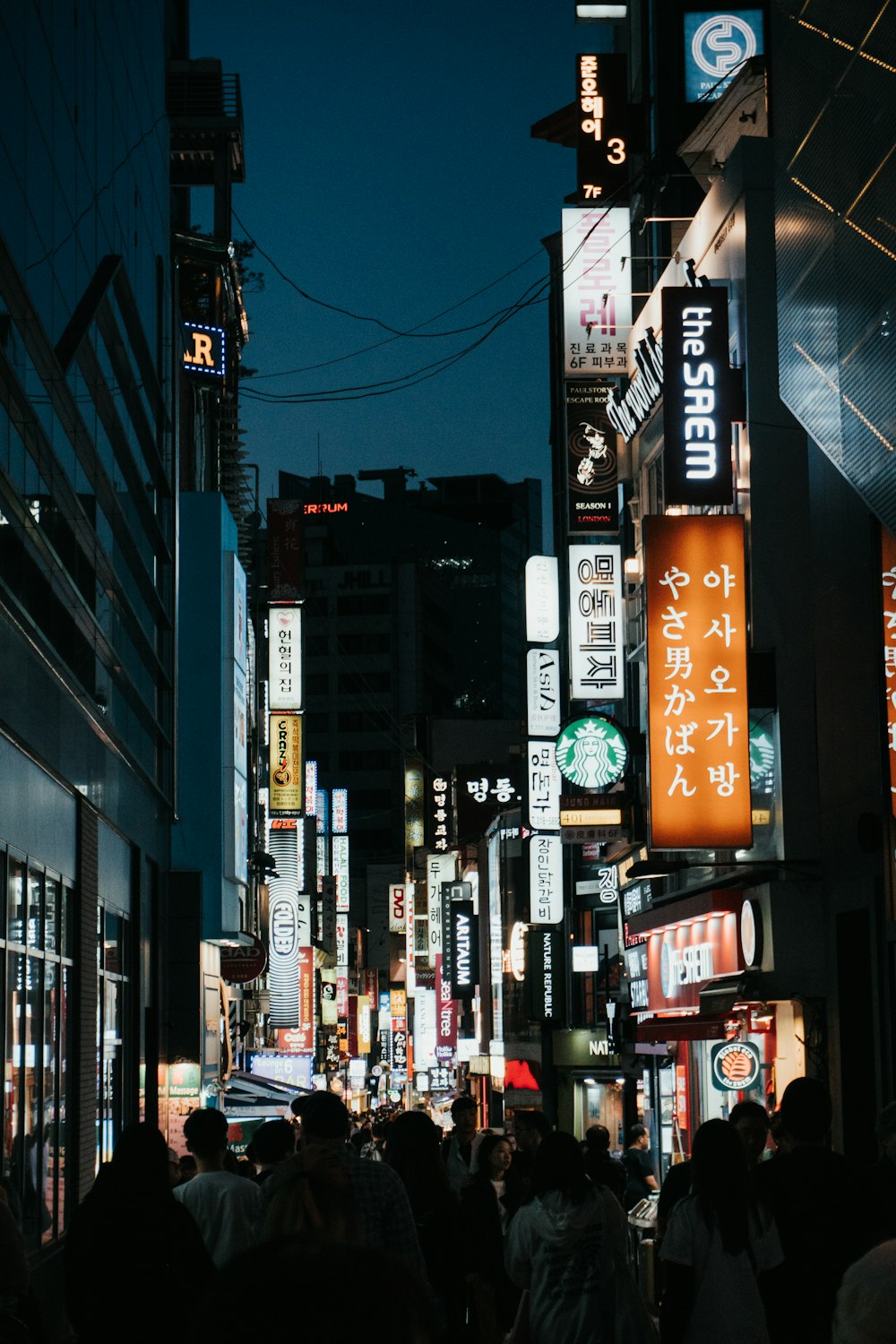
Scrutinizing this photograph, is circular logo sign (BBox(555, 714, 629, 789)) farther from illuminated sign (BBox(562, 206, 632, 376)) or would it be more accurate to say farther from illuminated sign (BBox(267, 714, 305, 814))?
illuminated sign (BBox(267, 714, 305, 814))

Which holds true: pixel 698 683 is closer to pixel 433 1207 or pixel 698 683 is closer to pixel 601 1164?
pixel 601 1164

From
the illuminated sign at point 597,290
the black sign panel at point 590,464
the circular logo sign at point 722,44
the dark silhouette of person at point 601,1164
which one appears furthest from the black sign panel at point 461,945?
the dark silhouette of person at point 601,1164

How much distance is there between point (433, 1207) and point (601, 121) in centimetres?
2374

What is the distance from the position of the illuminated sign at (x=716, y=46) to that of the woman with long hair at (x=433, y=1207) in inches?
868

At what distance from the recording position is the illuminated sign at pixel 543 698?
37.1 metres

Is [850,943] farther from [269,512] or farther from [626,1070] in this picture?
[269,512]

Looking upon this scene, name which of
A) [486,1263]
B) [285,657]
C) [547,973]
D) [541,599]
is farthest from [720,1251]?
[285,657]

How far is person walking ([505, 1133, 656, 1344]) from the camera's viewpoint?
27.0 ft

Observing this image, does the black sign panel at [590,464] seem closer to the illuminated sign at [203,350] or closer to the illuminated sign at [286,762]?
the illuminated sign at [203,350]

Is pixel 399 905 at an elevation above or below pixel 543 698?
below

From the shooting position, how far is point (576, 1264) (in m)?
8.26

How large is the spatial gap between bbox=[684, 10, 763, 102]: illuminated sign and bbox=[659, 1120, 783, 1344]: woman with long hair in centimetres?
2276

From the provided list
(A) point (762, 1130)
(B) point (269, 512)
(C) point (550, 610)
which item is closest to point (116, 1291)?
(A) point (762, 1130)

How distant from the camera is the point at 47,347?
654 inches
